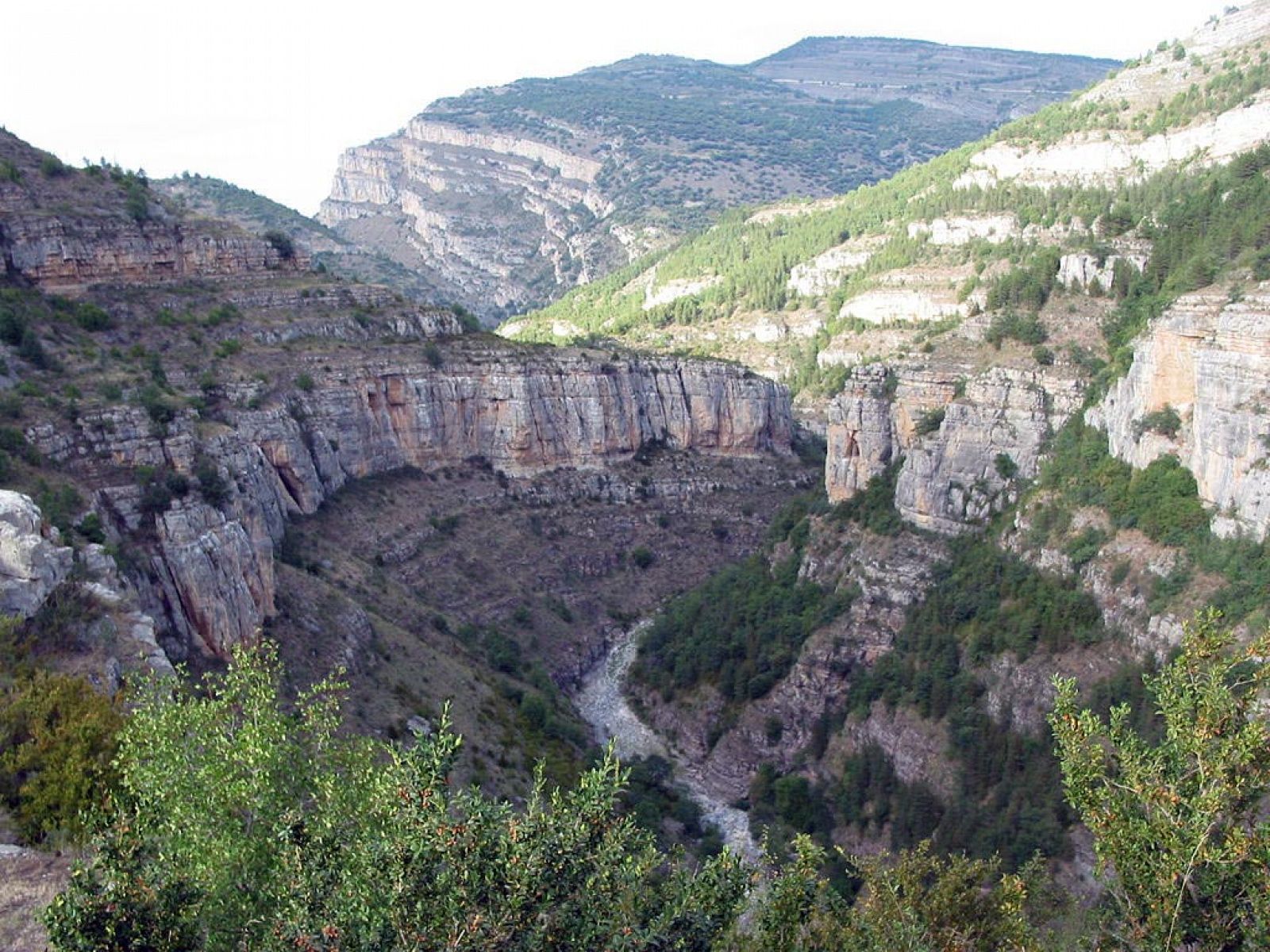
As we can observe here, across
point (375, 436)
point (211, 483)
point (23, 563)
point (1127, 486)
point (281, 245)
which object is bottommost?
point (1127, 486)

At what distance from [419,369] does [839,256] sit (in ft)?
180

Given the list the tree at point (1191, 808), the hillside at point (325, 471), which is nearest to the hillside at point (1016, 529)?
the hillside at point (325, 471)

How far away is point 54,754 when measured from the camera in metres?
24.7

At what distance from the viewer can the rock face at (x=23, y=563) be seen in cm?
3128

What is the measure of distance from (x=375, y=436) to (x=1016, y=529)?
41094mm

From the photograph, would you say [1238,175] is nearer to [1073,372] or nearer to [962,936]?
[1073,372]

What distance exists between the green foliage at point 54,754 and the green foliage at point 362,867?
5344 millimetres

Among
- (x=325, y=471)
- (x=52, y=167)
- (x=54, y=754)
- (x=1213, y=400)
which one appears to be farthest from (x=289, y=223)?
(x=54, y=754)

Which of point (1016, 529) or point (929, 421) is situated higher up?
point (929, 421)

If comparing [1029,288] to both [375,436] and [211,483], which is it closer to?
[375,436]

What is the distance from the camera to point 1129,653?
44875mm

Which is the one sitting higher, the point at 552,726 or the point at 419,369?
the point at 419,369

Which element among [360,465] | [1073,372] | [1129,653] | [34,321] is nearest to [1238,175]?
[1073,372]

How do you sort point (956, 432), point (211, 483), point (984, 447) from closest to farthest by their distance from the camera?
point (211, 483)
point (984, 447)
point (956, 432)
